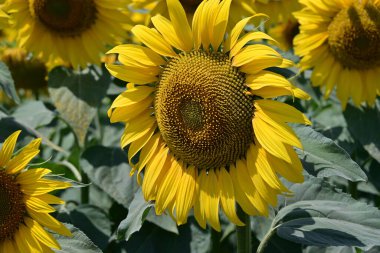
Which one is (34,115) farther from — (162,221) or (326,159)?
(326,159)

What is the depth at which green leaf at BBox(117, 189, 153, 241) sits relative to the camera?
1774 mm

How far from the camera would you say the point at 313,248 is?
2.14 metres

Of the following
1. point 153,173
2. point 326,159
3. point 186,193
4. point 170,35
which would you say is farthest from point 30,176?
point 326,159

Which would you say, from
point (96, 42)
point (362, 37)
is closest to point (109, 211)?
point (96, 42)

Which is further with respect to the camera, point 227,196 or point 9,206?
point 9,206

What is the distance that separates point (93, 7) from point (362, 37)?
1107mm

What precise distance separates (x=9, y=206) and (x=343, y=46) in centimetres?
139

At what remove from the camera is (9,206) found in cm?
191

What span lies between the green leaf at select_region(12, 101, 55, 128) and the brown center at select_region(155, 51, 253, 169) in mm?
1104

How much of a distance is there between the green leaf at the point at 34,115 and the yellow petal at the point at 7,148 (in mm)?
873

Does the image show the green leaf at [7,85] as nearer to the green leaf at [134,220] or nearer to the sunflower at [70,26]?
the sunflower at [70,26]

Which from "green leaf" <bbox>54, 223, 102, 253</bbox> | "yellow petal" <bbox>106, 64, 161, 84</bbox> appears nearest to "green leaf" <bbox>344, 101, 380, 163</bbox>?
"yellow petal" <bbox>106, 64, 161, 84</bbox>

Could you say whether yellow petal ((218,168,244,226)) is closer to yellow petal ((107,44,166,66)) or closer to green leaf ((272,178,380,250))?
green leaf ((272,178,380,250))

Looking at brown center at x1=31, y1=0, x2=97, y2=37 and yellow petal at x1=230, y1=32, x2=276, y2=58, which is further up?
yellow petal at x1=230, y1=32, x2=276, y2=58
